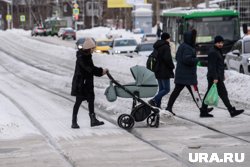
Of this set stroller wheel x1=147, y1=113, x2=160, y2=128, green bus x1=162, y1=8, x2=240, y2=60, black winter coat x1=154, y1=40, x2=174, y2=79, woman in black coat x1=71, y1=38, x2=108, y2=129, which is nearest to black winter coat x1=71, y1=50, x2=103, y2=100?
woman in black coat x1=71, y1=38, x2=108, y2=129

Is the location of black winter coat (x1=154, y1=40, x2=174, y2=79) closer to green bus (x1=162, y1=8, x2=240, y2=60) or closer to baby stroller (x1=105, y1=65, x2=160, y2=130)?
baby stroller (x1=105, y1=65, x2=160, y2=130)

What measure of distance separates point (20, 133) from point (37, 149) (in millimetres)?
1651

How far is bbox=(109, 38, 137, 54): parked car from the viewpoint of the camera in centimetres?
4184

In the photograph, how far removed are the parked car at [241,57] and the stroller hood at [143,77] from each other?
10.5 m

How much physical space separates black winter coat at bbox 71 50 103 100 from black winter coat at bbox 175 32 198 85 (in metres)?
1.99

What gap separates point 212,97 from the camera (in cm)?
1356

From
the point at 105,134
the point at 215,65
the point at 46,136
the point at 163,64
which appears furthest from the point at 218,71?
the point at 46,136

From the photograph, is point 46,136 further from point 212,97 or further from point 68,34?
point 68,34

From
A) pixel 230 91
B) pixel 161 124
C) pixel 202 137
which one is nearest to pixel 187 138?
pixel 202 137

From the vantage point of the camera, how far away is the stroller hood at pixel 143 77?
504 inches

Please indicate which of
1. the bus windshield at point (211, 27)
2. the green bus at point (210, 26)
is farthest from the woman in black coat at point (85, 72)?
the bus windshield at point (211, 27)

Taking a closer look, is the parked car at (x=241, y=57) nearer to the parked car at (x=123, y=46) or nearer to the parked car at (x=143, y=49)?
the parked car at (x=143, y=49)

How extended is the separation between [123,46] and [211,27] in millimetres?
13997

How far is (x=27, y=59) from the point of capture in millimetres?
41125
